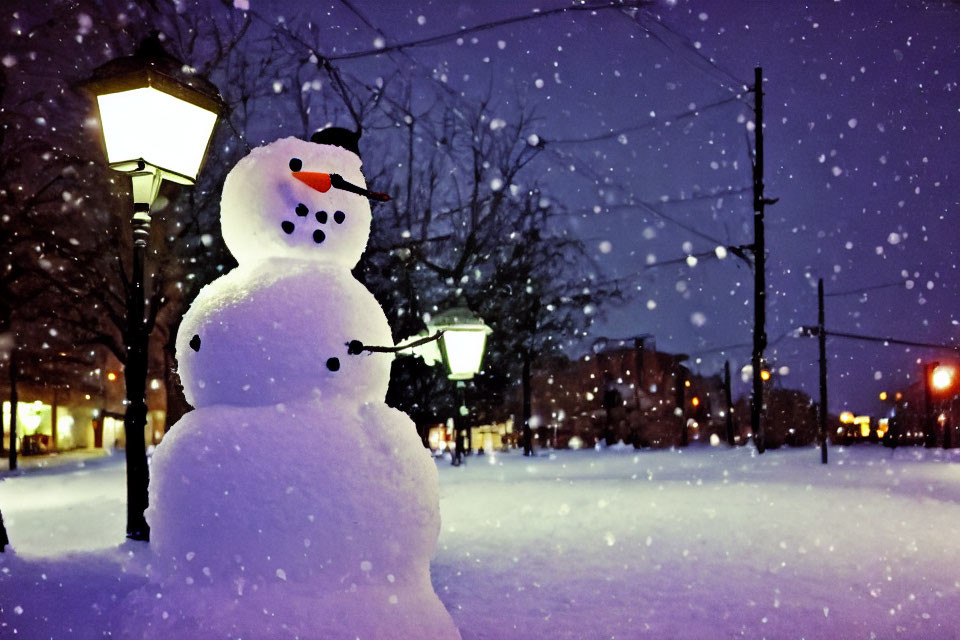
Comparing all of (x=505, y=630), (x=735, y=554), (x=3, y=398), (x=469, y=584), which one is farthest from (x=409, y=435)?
(x=3, y=398)

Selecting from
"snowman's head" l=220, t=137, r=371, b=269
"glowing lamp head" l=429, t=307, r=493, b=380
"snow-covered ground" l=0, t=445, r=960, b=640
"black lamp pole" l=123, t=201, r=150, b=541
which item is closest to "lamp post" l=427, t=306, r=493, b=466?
"glowing lamp head" l=429, t=307, r=493, b=380

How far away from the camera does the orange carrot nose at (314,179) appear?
4.11 meters

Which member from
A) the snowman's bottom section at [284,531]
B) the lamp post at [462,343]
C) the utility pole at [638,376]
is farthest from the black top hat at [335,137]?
the utility pole at [638,376]

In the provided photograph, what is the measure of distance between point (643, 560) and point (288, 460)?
4922mm

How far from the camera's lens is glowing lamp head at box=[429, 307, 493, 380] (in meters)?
8.63

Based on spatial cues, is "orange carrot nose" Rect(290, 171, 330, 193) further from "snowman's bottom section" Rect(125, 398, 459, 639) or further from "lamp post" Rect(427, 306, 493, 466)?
"lamp post" Rect(427, 306, 493, 466)

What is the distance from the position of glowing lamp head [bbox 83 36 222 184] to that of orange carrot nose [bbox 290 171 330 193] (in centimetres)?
164

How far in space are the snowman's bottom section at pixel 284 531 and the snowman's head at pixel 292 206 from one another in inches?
34.9

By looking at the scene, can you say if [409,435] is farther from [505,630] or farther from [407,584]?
[505,630]

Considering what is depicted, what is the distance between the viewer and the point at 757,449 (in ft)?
73.7

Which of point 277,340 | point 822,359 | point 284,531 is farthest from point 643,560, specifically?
point 822,359

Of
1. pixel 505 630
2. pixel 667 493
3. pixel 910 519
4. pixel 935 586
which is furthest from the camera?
pixel 667 493

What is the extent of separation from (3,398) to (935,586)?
38162 mm

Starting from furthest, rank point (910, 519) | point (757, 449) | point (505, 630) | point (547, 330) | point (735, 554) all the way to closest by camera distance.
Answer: point (547, 330) → point (757, 449) → point (910, 519) → point (735, 554) → point (505, 630)
